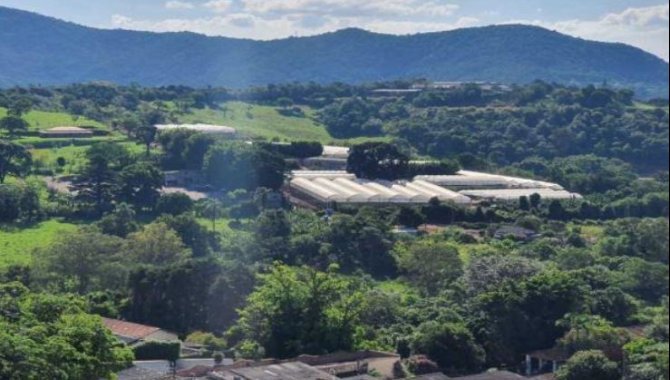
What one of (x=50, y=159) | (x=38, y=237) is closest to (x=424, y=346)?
(x=38, y=237)

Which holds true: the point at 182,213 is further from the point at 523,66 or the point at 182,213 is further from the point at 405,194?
the point at 523,66

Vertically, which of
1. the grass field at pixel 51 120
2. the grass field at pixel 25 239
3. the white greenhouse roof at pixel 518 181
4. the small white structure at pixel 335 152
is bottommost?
the grass field at pixel 25 239

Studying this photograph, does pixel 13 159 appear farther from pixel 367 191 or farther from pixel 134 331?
pixel 134 331

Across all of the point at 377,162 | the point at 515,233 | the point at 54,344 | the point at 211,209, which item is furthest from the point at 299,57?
the point at 54,344

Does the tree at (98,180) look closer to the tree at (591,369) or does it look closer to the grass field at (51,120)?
the grass field at (51,120)

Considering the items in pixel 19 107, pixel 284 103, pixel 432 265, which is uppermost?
pixel 19 107

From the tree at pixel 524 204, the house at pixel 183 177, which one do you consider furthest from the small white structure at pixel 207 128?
the tree at pixel 524 204
